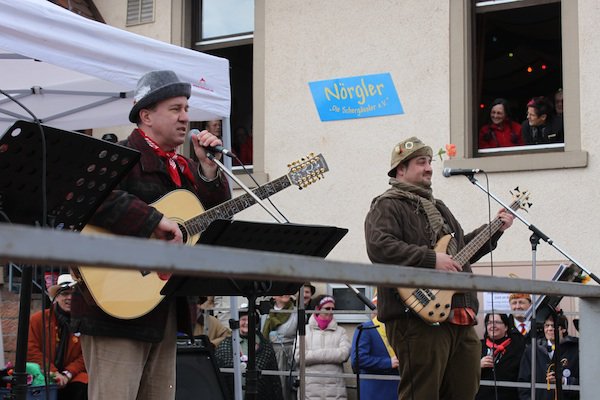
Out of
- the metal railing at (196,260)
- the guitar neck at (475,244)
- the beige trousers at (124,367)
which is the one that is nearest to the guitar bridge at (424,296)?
the guitar neck at (475,244)

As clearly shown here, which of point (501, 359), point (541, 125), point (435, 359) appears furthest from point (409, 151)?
point (541, 125)

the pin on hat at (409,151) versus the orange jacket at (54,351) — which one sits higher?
the pin on hat at (409,151)

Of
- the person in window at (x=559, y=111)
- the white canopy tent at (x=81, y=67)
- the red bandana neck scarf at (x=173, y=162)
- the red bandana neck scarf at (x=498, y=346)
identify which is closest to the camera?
the red bandana neck scarf at (x=173, y=162)

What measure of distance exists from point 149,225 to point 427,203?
6.55 ft

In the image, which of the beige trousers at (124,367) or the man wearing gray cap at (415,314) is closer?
the beige trousers at (124,367)

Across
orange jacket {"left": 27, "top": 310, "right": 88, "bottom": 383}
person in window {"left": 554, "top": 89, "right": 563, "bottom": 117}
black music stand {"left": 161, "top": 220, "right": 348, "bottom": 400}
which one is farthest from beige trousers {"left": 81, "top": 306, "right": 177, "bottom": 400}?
person in window {"left": 554, "top": 89, "right": 563, "bottom": 117}

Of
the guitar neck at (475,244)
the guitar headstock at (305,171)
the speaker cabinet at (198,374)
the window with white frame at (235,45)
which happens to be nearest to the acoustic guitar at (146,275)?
the guitar headstock at (305,171)

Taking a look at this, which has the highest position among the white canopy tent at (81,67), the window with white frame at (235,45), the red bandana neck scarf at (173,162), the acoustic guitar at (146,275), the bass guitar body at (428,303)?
the window with white frame at (235,45)

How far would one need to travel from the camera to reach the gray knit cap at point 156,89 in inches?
171

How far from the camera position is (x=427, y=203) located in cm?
540

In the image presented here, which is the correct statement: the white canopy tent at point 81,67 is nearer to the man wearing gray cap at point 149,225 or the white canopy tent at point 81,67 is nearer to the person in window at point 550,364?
the man wearing gray cap at point 149,225

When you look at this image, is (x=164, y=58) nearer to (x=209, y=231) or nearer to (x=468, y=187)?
(x=209, y=231)

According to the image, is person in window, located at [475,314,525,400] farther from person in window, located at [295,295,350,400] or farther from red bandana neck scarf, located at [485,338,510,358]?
person in window, located at [295,295,350,400]

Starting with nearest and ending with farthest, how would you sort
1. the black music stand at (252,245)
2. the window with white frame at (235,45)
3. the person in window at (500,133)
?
the black music stand at (252,245)
the person in window at (500,133)
the window with white frame at (235,45)
